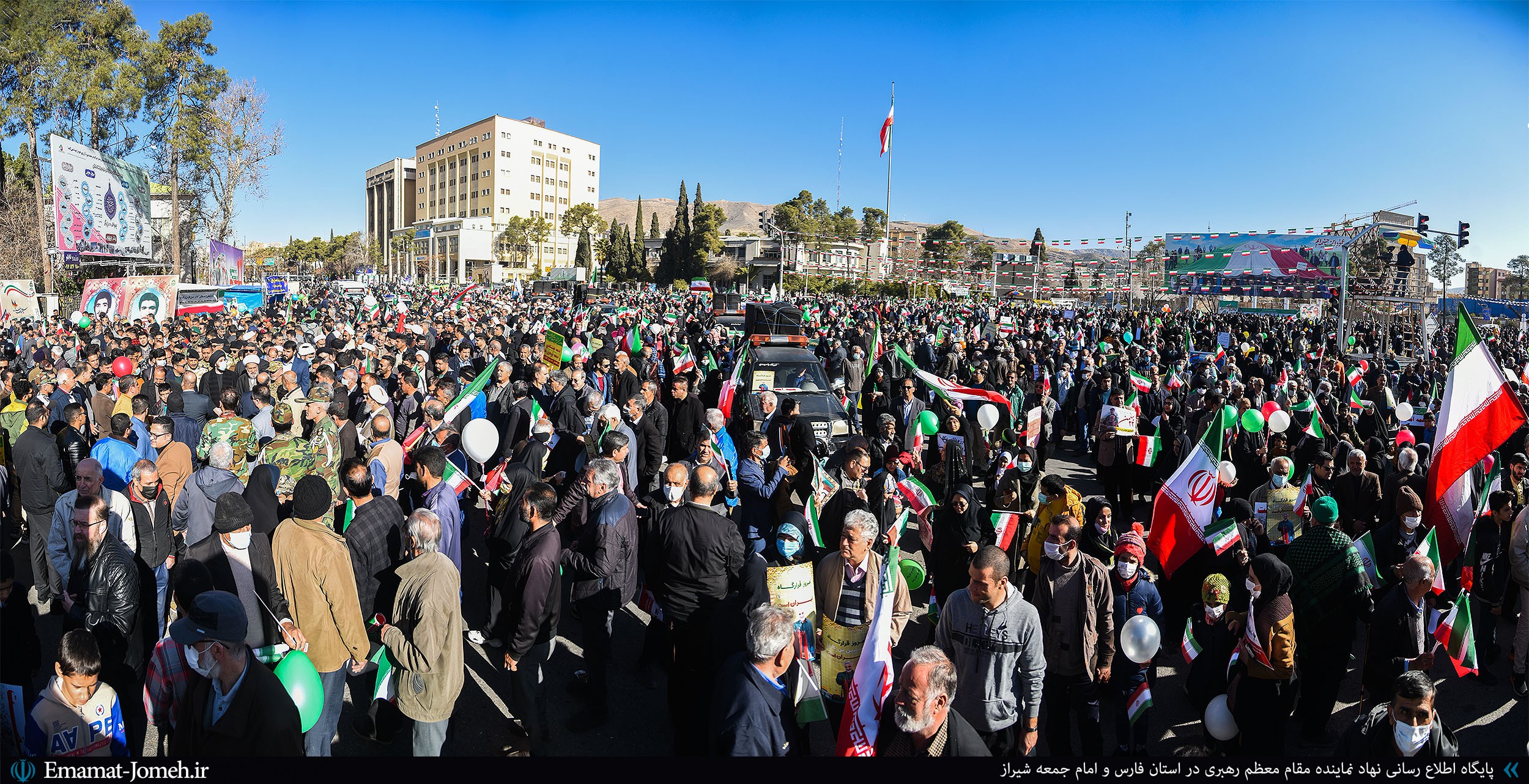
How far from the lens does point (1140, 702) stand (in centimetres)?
436

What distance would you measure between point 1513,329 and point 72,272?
59.8 m

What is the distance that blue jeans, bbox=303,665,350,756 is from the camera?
3.97m

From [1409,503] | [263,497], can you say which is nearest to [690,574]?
[263,497]

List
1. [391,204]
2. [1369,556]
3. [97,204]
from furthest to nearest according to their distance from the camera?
[391,204] → [97,204] → [1369,556]

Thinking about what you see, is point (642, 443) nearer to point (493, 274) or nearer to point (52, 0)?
point (52, 0)

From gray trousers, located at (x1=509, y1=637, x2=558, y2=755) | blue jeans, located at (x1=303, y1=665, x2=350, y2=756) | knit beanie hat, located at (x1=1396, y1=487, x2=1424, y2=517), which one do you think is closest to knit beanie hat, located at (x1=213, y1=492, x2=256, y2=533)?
blue jeans, located at (x1=303, y1=665, x2=350, y2=756)

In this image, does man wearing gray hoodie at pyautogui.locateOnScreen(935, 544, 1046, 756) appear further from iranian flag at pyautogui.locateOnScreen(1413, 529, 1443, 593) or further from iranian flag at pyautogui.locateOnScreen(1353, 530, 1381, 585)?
iranian flag at pyautogui.locateOnScreen(1413, 529, 1443, 593)

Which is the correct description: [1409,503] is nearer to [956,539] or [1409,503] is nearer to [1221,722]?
[1221,722]

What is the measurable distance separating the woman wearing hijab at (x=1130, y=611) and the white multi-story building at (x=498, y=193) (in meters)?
120

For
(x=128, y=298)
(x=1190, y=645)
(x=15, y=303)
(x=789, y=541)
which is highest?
(x=128, y=298)

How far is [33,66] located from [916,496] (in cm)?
3869

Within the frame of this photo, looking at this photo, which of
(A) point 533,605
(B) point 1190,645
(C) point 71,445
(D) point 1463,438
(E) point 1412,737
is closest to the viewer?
(E) point 1412,737

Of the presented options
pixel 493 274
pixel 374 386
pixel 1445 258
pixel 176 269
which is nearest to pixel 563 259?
pixel 493 274

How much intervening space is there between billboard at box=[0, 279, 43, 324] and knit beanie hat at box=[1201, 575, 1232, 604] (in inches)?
912
